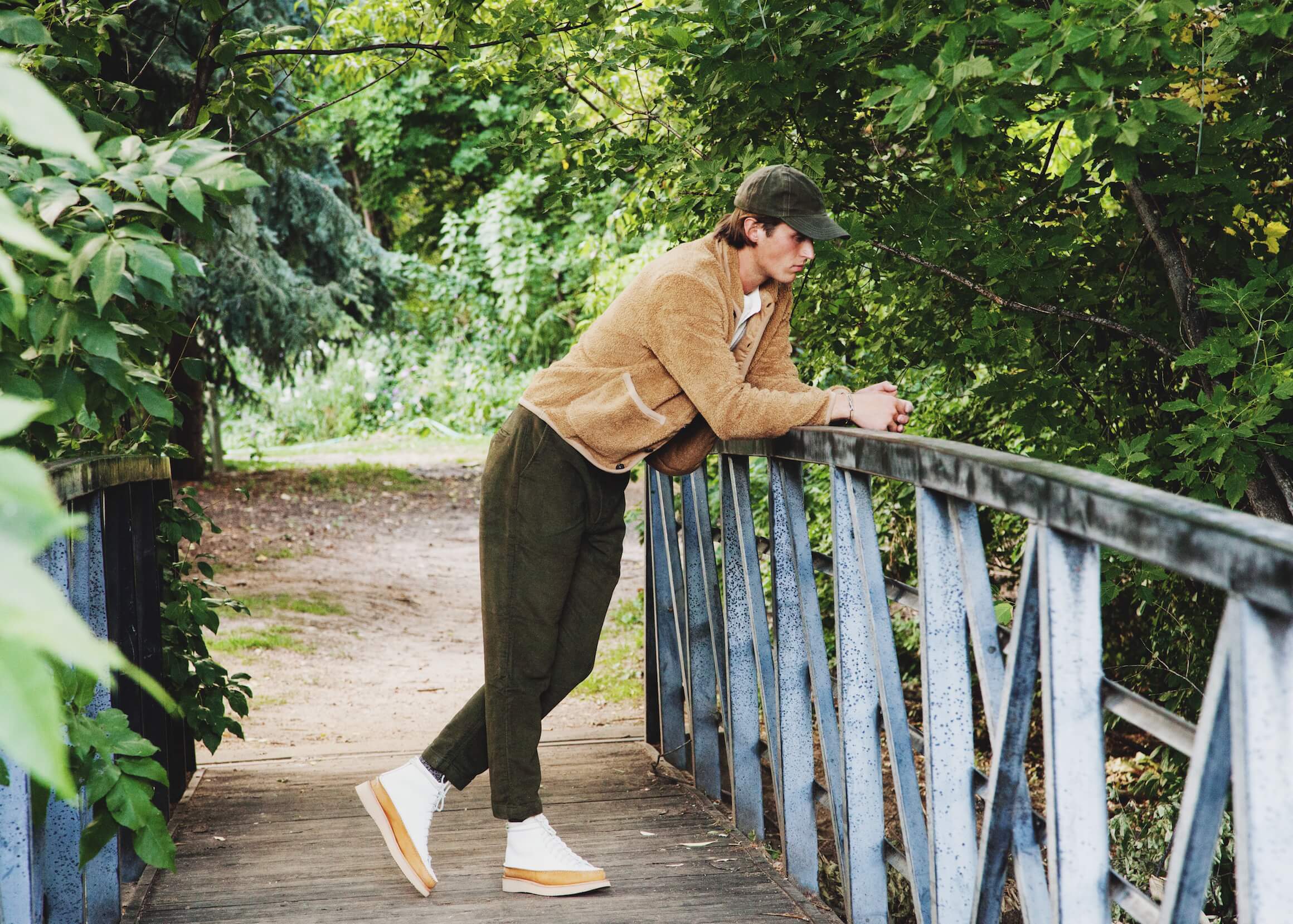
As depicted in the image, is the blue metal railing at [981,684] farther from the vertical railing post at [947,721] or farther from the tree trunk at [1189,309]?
the tree trunk at [1189,309]

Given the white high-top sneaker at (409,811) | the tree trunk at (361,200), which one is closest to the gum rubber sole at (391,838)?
the white high-top sneaker at (409,811)

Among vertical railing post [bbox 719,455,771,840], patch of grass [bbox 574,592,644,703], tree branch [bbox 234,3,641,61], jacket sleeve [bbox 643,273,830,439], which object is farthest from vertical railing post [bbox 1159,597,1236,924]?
patch of grass [bbox 574,592,644,703]

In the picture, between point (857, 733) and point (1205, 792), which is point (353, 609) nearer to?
point (857, 733)

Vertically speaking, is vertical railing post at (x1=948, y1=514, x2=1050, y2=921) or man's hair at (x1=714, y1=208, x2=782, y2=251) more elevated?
man's hair at (x1=714, y1=208, x2=782, y2=251)

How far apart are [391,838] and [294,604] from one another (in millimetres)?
6403

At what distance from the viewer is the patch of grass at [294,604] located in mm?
8961

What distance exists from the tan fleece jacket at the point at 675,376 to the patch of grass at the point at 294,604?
6.37 meters

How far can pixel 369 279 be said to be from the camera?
48.5 ft

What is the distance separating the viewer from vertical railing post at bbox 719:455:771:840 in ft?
11.2

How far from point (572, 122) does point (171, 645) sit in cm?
215

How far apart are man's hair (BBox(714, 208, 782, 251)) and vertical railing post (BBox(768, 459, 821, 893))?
528mm

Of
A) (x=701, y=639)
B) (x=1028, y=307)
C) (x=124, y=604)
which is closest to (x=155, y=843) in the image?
(x=124, y=604)

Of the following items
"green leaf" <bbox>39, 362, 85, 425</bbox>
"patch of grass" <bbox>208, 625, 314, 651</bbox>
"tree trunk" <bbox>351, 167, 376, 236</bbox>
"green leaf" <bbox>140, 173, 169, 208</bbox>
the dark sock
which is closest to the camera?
"green leaf" <bbox>140, 173, 169, 208</bbox>

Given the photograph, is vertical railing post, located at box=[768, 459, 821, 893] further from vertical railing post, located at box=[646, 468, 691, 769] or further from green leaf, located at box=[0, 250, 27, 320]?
green leaf, located at box=[0, 250, 27, 320]
